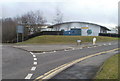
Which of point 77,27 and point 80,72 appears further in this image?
point 77,27

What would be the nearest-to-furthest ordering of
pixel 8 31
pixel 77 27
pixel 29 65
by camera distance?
pixel 29 65, pixel 8 31, pixel 77 27

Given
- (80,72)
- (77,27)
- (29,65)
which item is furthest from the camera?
(77,27)

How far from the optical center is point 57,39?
41812mm

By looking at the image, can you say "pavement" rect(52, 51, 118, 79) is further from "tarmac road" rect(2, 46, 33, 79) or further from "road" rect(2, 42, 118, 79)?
"tarmac road" rect(2, 46, 33, 79)

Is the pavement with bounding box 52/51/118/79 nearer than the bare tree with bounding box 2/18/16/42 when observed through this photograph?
Yes

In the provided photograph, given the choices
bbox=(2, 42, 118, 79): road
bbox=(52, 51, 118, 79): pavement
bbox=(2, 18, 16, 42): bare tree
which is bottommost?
bbox=(2, 42, 118, 79): road

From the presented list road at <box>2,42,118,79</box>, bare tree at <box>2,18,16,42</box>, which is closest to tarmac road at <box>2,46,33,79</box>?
road at <box>2,42,118,79</box>

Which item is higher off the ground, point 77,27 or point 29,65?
point 77,27

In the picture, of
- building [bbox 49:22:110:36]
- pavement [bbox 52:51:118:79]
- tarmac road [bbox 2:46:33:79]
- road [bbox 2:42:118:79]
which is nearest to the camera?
pavement [bbox 52:51:118:79]

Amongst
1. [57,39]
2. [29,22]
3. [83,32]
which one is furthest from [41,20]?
[57,39]

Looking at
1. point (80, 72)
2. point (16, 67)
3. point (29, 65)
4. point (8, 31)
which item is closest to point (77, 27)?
point (8, 31)

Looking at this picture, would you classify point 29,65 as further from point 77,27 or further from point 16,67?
point 77,27

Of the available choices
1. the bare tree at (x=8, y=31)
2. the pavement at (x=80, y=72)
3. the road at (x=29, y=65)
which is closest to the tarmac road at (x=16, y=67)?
the road at (x=29, y=65)

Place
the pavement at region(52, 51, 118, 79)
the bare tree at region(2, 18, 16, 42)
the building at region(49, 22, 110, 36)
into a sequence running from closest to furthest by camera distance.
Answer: the pavement at region(52, 51, 118, 79)
the bare tree at region(2, 18, 16, 42)
the building at region(49, 22, 110, 36)
